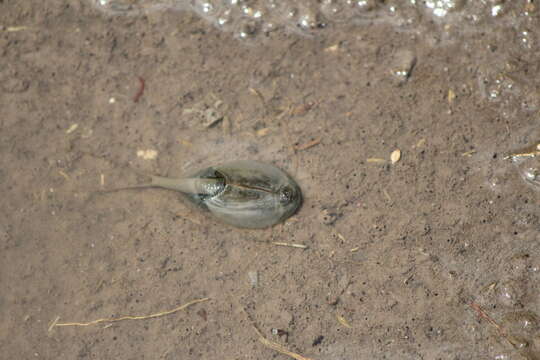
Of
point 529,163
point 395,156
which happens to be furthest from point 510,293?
point 395,156

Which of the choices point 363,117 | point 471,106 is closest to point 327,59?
point 363,117

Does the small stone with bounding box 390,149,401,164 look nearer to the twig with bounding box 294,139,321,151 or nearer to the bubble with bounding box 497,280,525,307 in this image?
the twig with bounding box 294,139,321,151

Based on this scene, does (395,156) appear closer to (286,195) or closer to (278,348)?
(286,195)

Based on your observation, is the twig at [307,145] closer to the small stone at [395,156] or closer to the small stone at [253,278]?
the small stone at [395,156]

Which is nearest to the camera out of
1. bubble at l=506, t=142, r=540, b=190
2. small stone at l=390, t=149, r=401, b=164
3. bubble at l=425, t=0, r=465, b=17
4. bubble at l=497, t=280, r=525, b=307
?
bubble at l=497, t=280, r=525, b=307

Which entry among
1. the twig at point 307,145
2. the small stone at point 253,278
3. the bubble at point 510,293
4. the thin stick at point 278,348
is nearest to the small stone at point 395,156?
the twig at point 307,145

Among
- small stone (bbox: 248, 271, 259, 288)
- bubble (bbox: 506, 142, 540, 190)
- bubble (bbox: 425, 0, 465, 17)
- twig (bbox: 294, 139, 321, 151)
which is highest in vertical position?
bubble (bbox: 425, 0, 465, 17)

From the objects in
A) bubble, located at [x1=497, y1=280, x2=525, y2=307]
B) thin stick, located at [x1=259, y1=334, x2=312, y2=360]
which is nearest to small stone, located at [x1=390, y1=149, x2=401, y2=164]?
bubble, located at [x1=497, y1=280, x2=525, y2=307]

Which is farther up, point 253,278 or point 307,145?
point 307,145
